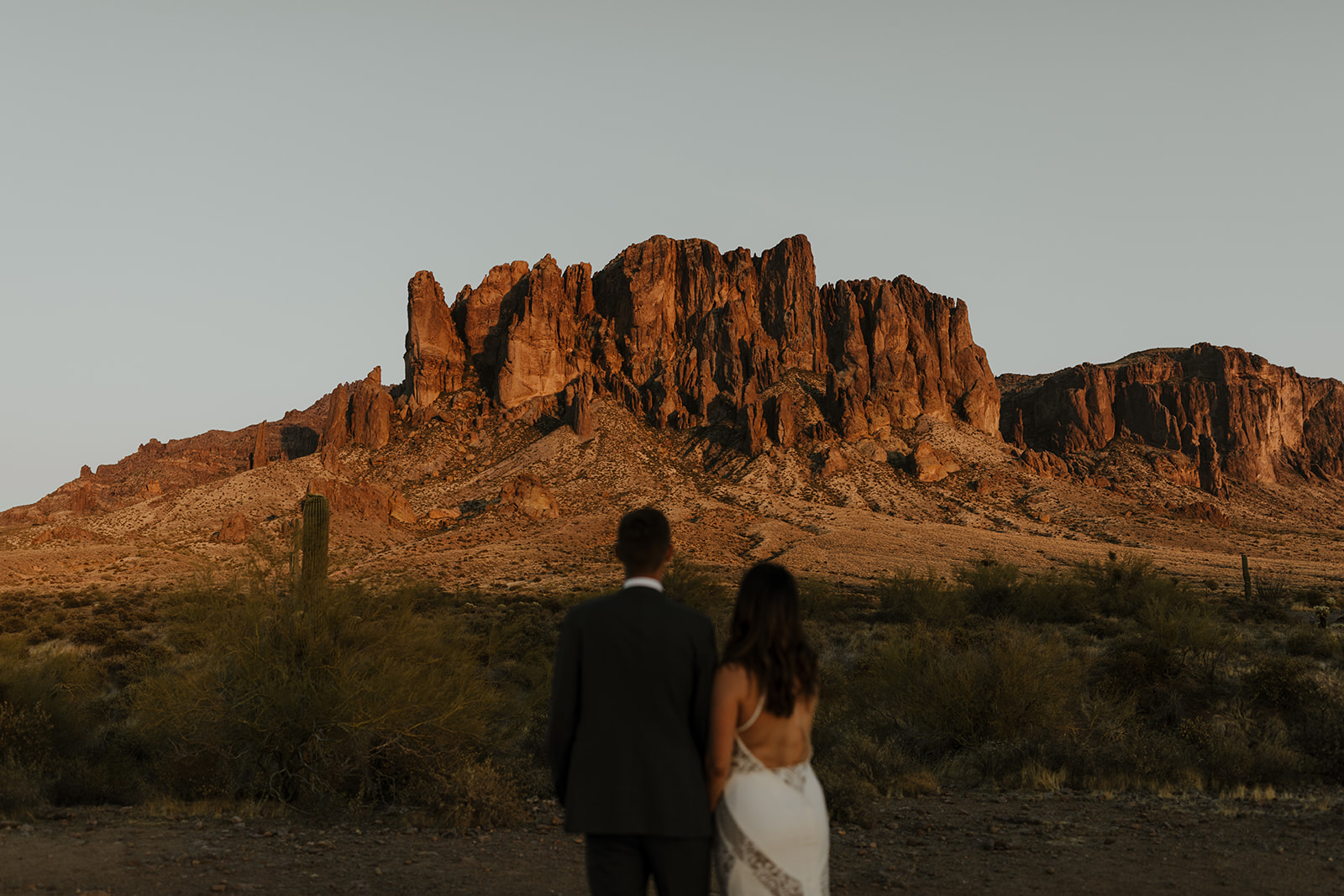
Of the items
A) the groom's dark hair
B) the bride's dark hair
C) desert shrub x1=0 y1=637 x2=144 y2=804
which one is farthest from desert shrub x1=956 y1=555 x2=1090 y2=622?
the groom's dark hair

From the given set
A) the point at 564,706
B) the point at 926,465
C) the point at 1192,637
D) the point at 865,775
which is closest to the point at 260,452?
the point at 926,465

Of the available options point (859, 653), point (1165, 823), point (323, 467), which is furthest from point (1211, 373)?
point (1165, 823)

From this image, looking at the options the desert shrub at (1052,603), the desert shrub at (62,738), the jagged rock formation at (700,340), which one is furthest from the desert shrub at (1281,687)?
the jagged rock formation at (700,340)

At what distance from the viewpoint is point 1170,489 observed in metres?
99.1

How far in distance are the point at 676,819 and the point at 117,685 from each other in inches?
710

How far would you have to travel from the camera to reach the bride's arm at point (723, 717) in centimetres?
316

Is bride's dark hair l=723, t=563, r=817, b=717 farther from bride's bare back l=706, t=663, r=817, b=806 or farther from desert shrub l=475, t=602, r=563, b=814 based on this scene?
desert shrub l=475, t=602, r=563, b=814

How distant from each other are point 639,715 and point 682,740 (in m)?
0.17

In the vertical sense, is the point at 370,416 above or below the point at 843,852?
above

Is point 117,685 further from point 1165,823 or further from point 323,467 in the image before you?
point 323,467

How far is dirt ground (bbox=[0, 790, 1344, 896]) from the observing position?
6.93 meters

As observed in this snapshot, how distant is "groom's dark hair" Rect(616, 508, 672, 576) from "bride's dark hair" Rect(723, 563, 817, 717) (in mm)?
326

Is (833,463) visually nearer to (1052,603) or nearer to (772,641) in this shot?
(1052,603)

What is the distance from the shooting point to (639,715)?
125 inches
